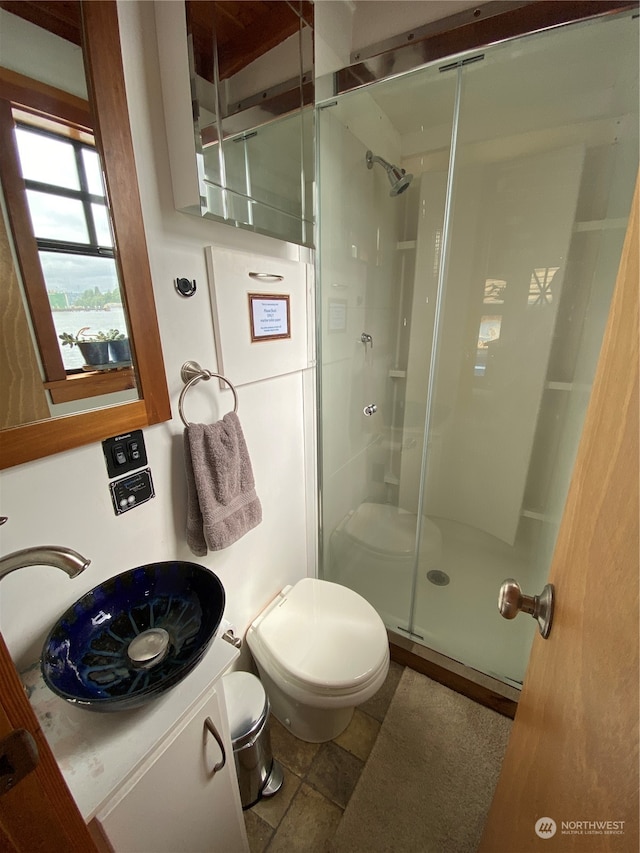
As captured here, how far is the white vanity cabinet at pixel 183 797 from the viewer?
1.96ft

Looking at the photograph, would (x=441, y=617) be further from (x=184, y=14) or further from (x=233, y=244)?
(x=184, y=14)

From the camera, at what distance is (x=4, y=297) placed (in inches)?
23.1

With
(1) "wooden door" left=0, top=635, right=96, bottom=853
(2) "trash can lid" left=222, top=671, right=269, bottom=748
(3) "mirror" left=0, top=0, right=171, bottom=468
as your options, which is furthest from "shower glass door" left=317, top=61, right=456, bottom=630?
(1) "wooden door" left=0, top=635, right=96, bottom=853

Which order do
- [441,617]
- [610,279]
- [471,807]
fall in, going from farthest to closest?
[441,617] < [610,279] < [471,807]

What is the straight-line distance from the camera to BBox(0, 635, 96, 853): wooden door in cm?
33

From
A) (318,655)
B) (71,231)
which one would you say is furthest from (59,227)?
(318,655)

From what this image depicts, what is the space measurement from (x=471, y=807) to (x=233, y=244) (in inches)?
77.1

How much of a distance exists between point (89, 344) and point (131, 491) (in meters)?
0.35

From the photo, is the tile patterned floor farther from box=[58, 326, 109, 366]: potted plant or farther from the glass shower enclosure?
box=[58, 326, 109, 366]: potted plant

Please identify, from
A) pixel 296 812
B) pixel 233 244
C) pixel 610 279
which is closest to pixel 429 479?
pixel 610 279

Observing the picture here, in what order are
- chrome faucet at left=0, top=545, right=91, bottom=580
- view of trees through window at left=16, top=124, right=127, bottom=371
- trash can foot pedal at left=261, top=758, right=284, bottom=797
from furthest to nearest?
trash can foot pedal at left=261, top=758, right=284, bottom=797, view of trees through window at left=16, top=124, right=127, bottom=371, chrome faucet at left=0, top=545, right=91, bottom=580

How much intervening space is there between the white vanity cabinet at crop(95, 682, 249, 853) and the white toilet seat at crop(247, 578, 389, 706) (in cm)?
32

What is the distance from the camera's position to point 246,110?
0.92 m

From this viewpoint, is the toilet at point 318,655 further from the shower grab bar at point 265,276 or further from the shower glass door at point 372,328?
the shower grab bar at point 265,276
